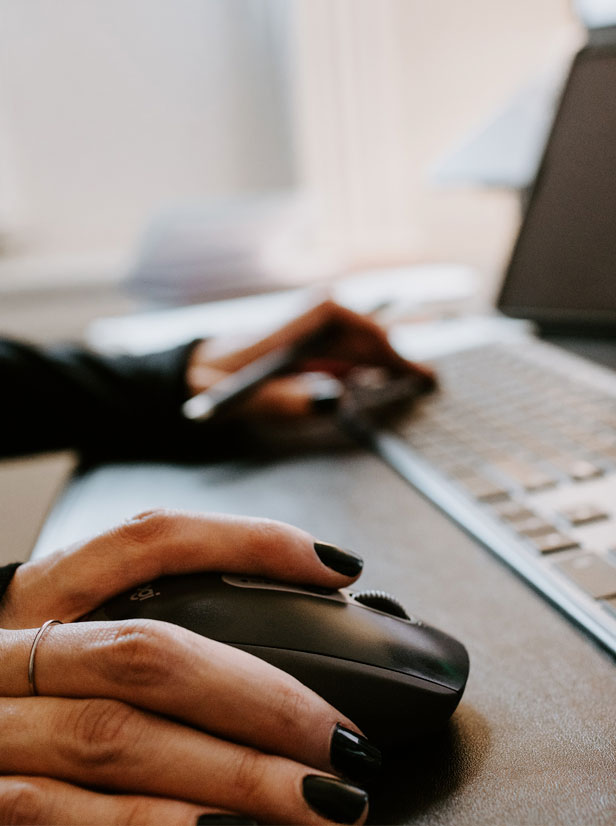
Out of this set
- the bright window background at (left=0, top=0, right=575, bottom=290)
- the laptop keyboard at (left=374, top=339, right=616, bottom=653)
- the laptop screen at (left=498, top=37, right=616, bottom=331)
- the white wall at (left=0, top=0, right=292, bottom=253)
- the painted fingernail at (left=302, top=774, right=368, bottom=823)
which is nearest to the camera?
the painted fingernail at (left=302, top=774, right=368, bottom=823)

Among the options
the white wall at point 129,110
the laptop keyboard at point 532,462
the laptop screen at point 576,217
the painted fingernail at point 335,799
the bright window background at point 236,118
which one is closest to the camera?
the painted fingernail at point 335,799

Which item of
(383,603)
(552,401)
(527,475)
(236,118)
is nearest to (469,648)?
(383,603)

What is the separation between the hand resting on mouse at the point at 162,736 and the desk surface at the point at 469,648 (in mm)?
29

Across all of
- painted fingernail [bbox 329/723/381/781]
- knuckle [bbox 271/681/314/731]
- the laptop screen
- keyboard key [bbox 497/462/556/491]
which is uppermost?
the laptop screen

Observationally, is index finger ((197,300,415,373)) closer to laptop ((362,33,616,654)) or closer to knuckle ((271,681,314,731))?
laptop ((362,33,616,654))

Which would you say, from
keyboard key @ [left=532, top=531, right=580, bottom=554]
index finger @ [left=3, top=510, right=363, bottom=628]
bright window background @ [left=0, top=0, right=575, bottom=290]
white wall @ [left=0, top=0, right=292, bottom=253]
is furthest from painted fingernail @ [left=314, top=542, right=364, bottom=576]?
white wall @ [left=0, top=0, right=292, bottom=253]

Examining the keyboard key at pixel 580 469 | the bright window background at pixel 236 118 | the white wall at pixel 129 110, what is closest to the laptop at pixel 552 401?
the keyboard key at pixel 580 469

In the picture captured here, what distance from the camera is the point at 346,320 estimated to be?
70cm

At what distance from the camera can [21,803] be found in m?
0.24

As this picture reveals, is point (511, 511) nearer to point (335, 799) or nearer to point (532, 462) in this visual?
point (532, 462)

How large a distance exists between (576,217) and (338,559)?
441 mm

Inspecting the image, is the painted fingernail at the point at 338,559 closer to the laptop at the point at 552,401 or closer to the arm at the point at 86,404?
the laptop at the point at 552,401

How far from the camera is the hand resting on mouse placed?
235 millimetres

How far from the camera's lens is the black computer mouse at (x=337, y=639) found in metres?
0.26
